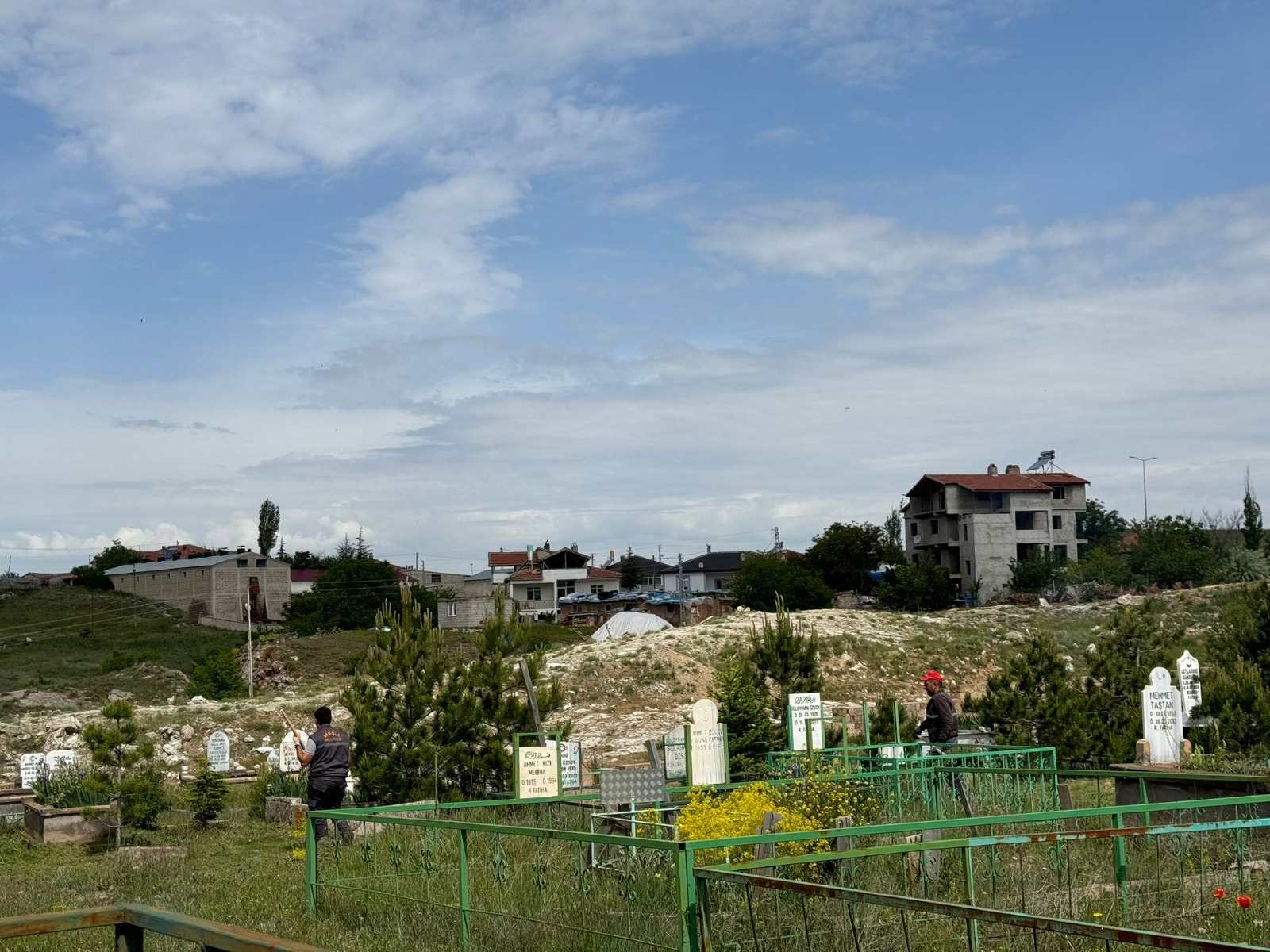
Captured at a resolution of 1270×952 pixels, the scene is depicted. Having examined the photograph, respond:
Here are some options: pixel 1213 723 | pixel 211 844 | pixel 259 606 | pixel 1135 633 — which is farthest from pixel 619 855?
pixel 259 606

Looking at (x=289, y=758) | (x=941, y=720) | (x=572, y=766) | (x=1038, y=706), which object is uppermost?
(x=941, y=720)

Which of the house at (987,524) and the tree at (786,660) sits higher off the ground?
the house at (987,524)

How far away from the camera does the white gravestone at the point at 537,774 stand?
39.1 ft

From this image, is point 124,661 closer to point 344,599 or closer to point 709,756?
point 344,599

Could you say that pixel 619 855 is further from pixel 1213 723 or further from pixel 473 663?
pixel 1213 723

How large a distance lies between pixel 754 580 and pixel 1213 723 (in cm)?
5486

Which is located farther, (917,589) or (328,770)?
(917,589)

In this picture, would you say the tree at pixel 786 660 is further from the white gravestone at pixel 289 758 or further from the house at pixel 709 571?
the house at pixel 709 571

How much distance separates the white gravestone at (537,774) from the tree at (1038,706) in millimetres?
10377

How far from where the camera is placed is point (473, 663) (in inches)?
704

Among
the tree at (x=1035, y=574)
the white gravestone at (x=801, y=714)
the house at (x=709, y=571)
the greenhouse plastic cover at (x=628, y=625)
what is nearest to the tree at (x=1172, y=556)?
the tree at (x=1035, y=574)

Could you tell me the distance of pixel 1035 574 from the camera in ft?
228

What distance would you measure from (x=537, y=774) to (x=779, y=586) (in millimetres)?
61662

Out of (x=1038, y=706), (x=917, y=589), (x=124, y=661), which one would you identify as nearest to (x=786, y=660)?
(x=1038, y=706)
